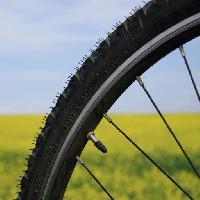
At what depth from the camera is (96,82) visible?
1.82 metres

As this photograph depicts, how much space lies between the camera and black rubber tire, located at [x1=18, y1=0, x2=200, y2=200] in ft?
5.78

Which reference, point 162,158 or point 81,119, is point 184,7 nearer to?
point 81,119

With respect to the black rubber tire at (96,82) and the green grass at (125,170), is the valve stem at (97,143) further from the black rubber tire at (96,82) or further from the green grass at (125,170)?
the green grass at (125,170)

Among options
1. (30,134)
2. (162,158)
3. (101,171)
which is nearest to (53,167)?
(101,171)

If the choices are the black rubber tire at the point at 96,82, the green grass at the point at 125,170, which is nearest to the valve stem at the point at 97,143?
the black rubber tire at the point at 96,82

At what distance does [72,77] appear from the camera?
1870mm

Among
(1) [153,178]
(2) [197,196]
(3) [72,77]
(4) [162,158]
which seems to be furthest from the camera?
(4) [162,158]

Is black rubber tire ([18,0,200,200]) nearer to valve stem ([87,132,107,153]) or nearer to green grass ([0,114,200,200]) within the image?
valve stem ([87,132,107,153])

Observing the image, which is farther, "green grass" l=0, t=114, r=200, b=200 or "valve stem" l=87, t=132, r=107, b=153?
"green grass" l=0, t=114, r=200, b=200

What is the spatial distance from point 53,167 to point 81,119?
17 cm

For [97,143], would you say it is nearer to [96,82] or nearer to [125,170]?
[96,82]

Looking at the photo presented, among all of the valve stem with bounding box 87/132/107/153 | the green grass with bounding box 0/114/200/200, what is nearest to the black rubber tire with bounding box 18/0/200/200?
the valve stem with bounding box 87/132/107/153

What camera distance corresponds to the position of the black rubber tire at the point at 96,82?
1762 mm

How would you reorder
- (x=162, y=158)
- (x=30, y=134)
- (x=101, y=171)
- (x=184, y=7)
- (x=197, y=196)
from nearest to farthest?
(x=184, y=7) < (x=197, y=196) < (x=101, y=171) < (x=162, y=158) < (x=30, y=134)
